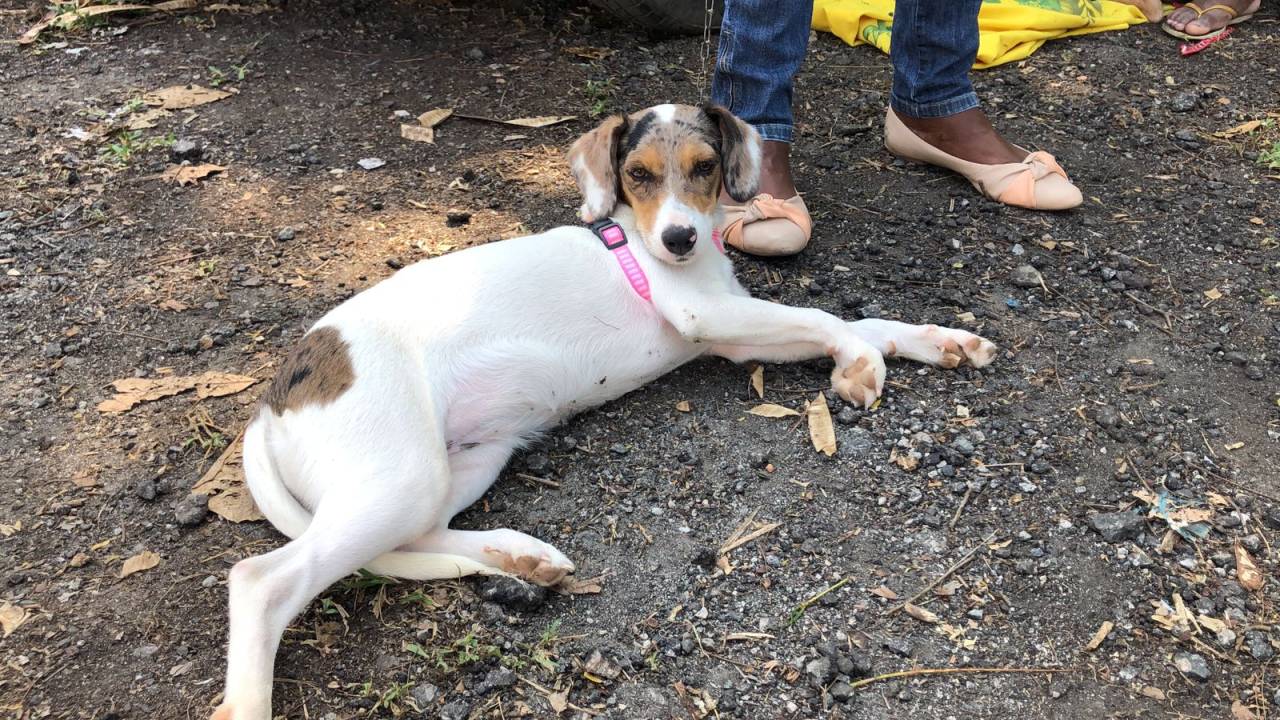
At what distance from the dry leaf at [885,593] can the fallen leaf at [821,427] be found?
1.87 ft

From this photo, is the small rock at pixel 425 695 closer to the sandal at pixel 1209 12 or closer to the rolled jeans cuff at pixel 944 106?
the rolled jeans cuff at pixel 944 106

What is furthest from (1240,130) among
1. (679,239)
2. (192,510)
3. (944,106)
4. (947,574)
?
(192,510)

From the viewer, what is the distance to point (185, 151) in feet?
16.3

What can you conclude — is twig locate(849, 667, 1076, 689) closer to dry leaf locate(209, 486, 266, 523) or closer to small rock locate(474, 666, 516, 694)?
small rock locate(474, 666, 516, 694)

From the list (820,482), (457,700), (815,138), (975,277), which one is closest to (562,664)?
(457,700)

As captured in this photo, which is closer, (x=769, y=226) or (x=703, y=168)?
(x=703, y=168)

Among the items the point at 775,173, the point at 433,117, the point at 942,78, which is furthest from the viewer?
the point at 433,117

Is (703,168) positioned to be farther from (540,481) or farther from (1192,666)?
(1192,666)

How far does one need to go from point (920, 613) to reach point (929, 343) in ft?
3.86

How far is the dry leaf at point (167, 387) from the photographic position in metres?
3.51

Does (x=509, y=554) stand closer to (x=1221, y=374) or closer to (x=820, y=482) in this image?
(x=820, y=482)

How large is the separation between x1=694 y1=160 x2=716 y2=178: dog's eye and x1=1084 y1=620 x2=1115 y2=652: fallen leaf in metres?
1.88


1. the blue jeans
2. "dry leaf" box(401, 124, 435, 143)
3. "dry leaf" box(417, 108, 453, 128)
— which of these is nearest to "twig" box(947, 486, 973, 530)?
the blue jeans

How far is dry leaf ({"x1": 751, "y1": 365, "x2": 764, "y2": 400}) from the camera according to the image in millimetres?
3479
